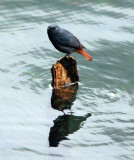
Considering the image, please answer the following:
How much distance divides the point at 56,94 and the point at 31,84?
0.54 m

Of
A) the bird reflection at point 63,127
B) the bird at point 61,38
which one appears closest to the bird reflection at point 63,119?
the bird reflection at point 63,127

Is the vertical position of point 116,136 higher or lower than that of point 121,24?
lower

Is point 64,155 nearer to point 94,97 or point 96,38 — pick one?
point 94,97

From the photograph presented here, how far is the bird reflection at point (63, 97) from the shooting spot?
31.3 ft

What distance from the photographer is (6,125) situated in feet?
29.1

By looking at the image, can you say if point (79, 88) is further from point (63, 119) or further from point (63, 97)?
point (63, 119)

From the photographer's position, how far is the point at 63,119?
9.20 metres

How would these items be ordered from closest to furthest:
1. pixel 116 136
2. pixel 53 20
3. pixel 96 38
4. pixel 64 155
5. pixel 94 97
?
pixel 64 155 < pixel 116 136 < pixel 94 97 < pixel 96 38 < pixel 53 20

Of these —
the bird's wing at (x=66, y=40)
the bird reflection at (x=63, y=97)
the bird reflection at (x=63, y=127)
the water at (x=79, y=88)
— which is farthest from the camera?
the bird's wing at (x=66, y=40)

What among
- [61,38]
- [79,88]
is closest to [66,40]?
[61,38]

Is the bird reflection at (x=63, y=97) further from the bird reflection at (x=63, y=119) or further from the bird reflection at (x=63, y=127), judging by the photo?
the bird reflection at (x=63, y=127)

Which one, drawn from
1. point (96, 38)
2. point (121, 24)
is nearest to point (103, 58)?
point (96, 38)

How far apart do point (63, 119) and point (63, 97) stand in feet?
2.44

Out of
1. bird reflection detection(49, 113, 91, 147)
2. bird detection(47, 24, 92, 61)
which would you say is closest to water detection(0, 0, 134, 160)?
bird reflection detection(49, 113, 91, 147)
